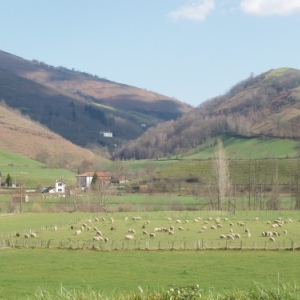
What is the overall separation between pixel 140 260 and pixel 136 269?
151 inches

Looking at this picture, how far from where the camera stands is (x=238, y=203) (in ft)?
349

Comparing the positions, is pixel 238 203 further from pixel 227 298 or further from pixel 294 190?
pixel 227 298

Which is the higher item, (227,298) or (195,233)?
(227,298)

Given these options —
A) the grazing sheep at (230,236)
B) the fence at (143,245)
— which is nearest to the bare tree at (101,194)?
the grazing sheep at (230,236)

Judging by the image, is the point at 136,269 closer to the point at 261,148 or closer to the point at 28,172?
the point at 28,172

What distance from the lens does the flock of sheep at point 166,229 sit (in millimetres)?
50250

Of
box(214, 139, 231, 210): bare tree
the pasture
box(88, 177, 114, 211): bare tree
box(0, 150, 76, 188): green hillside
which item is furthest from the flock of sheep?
box(0, 150, 76, 188): green hillside

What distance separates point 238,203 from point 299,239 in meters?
58.8

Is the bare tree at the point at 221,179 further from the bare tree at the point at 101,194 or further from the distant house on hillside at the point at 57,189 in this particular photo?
the distant house on hillside at the point at 57,189

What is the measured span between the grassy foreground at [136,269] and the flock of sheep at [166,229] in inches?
327

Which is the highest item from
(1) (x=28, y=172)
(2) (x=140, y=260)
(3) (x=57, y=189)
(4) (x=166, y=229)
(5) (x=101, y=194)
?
(1) (x=28, y=172)

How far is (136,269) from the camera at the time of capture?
3275cm

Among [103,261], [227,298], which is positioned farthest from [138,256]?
[227,298]

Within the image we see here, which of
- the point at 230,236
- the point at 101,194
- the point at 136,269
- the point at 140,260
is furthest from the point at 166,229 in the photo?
the point at 101,194
